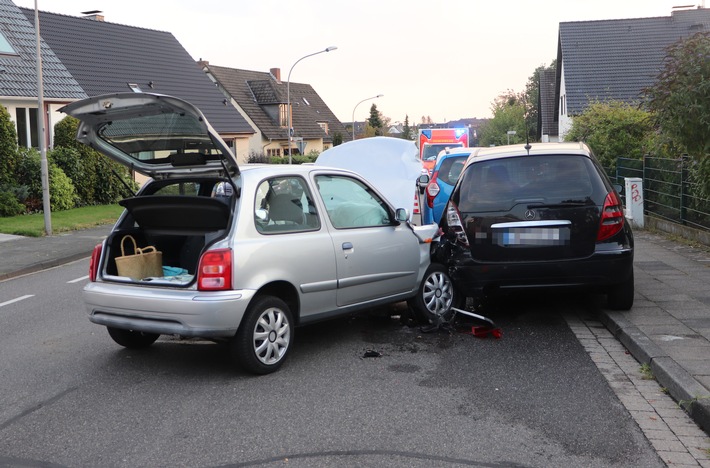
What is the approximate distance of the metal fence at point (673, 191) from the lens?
43.5ft

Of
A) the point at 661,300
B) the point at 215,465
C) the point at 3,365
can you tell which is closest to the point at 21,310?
the point at 3,365

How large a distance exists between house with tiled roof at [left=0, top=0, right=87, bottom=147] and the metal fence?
1964 cm

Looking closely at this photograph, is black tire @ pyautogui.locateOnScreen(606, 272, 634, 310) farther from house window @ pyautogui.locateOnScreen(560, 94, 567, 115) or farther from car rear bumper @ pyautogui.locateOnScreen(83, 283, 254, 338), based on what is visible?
house window @ pyautogui.locateOnScreen(560, 94, 567, 115)

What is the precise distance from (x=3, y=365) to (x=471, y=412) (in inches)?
157

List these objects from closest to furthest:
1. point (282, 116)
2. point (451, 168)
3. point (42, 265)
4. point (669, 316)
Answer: point (669, 316) → point (42, 265) → point (451, 168) → point (282, 116)

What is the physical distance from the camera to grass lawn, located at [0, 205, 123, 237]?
746 inches

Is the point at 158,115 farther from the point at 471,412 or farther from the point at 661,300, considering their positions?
the point at 661,300

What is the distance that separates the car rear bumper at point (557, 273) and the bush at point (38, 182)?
60.7ft

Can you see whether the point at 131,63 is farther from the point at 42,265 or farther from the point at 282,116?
the point at 42,265

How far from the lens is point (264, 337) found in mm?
6172

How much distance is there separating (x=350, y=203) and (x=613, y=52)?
41965mm

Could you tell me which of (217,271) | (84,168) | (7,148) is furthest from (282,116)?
(217,271)

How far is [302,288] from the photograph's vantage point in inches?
255

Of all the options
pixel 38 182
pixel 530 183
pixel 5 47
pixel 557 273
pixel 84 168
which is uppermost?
pixel 5 47
